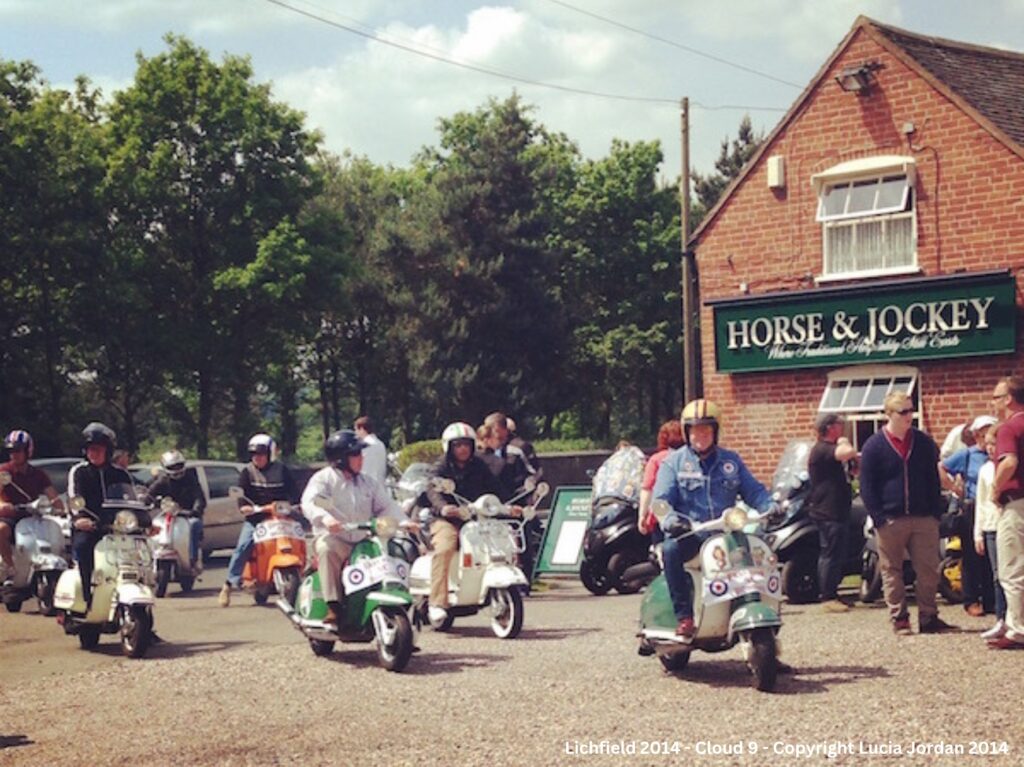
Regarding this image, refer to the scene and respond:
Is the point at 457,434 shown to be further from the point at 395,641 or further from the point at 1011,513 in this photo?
the point at 1011,513

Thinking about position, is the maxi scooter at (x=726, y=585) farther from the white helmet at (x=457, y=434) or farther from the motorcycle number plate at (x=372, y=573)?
the white helmet at (x=457, y=434)

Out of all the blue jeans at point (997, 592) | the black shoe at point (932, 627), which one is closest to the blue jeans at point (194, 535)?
the black shoe at point (932, 627)

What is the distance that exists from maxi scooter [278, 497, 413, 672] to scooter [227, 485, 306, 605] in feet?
10.6

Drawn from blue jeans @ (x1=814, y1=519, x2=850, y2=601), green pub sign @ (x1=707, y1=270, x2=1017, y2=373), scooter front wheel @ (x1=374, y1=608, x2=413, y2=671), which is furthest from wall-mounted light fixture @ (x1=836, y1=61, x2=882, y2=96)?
scooter front wheel @ (x1=374, y1=608, x2=413, y2=671)

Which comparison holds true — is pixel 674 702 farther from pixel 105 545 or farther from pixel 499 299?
pixel 499 299

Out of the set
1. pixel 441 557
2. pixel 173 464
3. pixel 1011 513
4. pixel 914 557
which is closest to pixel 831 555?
pixel 914 557

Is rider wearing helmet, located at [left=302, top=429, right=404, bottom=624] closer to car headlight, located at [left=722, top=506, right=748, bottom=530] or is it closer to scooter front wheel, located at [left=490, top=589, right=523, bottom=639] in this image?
scooter front wheel, located at [left=490, top=589, right=523, bottom=639]

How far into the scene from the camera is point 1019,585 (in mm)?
11578

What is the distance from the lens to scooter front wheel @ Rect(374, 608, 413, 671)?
11.5 metres

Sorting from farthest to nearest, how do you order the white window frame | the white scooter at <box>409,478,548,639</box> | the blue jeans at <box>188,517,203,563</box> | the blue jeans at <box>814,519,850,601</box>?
the white window frame → the blue jeans at <box>188,517,203,563</box> → the blue jeans at <box>814,519,850,601</box> → the white scooter at <box>409,478,548,639</box>

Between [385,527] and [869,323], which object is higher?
[869,323]

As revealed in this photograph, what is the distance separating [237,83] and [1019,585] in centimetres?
4298

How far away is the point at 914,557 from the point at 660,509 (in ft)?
10.5

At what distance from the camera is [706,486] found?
10750 millimetres
